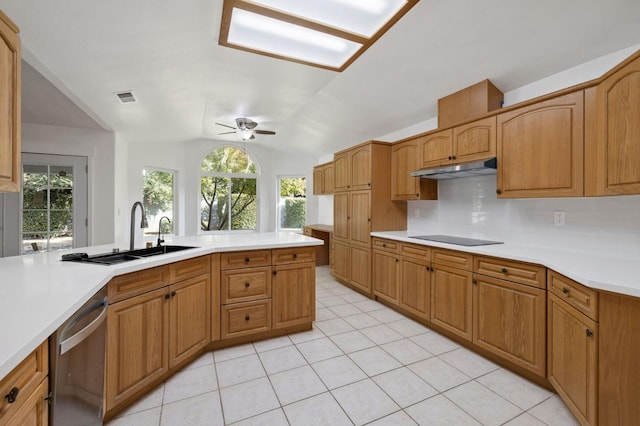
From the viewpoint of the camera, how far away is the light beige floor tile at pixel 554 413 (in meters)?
1.62

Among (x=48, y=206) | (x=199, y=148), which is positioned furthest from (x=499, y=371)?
(x=199, y=148)

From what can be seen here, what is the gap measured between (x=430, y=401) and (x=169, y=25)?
3.28 meters

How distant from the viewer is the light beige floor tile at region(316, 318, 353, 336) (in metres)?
2.80

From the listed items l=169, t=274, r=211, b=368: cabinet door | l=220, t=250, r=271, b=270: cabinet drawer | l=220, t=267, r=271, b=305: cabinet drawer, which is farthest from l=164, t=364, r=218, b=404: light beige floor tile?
l=220, t=250, r=271, b=270: cabinet drawer

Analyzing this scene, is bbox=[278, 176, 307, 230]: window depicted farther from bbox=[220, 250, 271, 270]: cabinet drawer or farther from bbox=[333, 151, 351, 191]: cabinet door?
bbox=[220, 250, 271, 270]: cabinet drawer

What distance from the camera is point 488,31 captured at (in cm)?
217

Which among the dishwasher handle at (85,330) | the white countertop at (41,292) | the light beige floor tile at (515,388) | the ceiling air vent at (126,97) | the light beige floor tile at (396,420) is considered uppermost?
the ceiling air vent at (126,97)

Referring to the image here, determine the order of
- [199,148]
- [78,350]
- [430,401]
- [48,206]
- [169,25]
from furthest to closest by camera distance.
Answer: [199,148]
[48,206]
[169,25]
[430,401]
[78,350]

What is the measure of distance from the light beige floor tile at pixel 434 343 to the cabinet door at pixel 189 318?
1.90 meters

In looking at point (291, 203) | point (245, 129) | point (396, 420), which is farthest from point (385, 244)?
point (291, 203)

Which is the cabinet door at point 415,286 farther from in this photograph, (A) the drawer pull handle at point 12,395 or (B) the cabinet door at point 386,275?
(A) the drawer pull handle at point 12,395

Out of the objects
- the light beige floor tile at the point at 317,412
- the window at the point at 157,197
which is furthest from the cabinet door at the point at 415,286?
the window at the point at 157,197

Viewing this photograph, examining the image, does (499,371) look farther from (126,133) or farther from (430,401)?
(126,133)

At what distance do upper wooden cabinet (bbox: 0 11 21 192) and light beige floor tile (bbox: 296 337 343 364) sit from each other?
217cm
